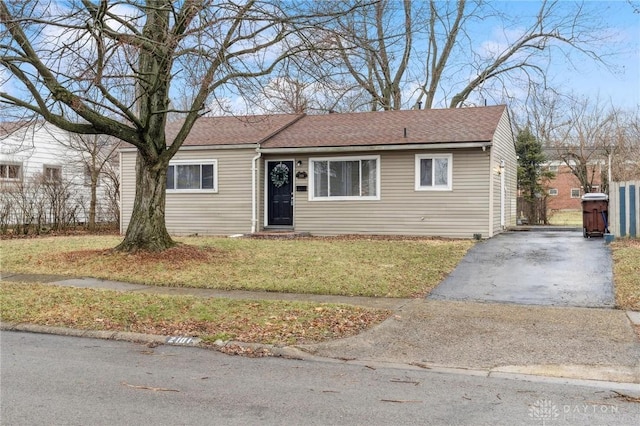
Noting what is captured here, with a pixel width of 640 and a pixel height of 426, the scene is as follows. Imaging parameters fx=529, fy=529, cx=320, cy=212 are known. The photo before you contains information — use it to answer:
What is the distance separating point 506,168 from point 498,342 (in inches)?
594

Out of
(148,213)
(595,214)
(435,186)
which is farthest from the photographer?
(435,186)

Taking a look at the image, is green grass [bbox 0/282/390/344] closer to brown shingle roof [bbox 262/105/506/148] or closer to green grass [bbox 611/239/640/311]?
green grass [bbox 611/239/640/311]

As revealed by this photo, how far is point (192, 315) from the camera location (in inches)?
293

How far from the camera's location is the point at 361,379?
505 cm

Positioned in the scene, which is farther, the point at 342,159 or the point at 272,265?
the point at 342,159

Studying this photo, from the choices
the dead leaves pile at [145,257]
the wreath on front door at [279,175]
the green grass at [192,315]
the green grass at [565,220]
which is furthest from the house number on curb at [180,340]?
the green grass at [565,220]

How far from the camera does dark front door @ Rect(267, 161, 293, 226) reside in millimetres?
18516

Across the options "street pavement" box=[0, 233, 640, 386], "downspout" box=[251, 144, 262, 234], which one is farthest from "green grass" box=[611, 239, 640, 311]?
"downspout" box=[251, 144, 262, 234]

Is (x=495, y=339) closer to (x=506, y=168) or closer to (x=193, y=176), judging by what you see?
(x=193, y=176)

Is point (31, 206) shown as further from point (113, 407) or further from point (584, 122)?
point (584, 122)

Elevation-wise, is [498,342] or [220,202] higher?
[220,202]

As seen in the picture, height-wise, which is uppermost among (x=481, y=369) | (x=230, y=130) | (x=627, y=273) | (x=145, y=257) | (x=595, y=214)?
(x=230, y=130)

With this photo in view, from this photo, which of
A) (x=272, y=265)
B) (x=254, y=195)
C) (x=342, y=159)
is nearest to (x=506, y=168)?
(x=342, y=159)

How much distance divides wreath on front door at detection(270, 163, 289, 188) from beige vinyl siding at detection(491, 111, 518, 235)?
22.6 feet
